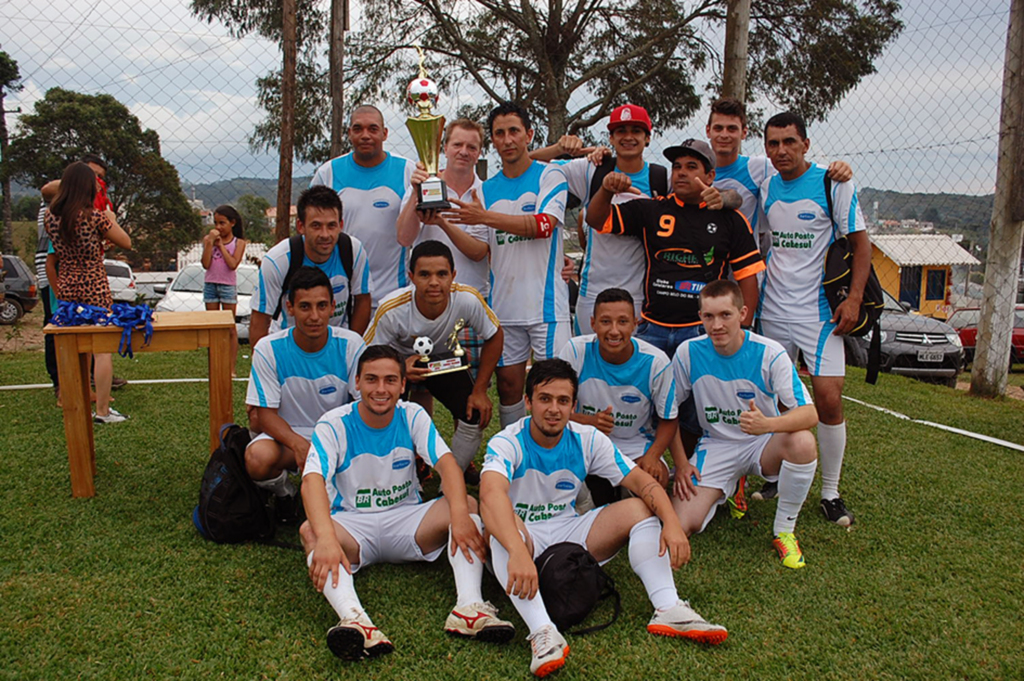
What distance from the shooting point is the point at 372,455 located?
3012mm

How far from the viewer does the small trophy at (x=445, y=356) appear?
3539 millimetres

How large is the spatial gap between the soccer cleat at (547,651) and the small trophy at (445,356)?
4.70 ft

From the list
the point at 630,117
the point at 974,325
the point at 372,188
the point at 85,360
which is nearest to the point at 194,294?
the point at 85,360

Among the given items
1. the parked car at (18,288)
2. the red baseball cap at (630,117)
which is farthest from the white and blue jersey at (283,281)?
the parked car at (18,288)

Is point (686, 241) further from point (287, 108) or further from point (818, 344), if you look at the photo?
point (287, 108)

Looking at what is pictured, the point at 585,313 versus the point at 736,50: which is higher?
the point at 736,50

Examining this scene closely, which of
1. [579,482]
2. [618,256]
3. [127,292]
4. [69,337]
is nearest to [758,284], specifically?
[618,256]

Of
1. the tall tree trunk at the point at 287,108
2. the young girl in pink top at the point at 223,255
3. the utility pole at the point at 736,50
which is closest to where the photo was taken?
the utility pole at the point at 736,50

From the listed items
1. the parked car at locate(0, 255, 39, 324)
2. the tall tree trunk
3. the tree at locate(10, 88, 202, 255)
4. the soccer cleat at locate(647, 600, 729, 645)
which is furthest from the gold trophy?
the tree at locate(10, 88, 202, 255)

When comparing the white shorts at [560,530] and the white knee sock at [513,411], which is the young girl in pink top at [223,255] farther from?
the white shorts at [560,530]

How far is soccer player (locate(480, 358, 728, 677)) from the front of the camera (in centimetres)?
254

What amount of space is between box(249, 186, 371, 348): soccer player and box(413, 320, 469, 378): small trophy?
0.47m

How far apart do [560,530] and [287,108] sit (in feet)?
19.3

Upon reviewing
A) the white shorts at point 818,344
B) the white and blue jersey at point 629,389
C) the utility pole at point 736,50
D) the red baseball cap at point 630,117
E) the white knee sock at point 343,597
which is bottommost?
the white knee sock at point 343,597
